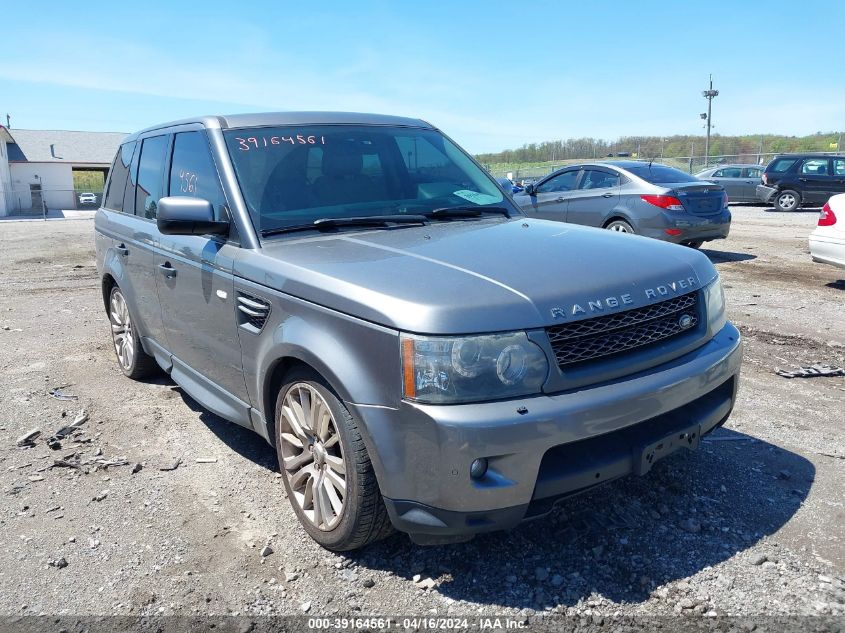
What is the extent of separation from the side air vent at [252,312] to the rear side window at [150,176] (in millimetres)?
1612

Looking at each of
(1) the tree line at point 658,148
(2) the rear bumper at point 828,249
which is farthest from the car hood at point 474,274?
(1) the tree line at point 658,148

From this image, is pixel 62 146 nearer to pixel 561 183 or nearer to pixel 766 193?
pixel 766 193

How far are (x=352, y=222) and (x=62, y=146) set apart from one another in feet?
198

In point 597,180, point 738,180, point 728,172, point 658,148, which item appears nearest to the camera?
point 597,180

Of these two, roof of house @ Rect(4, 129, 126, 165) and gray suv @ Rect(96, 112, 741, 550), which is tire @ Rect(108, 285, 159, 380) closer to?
gray suv @ Rect(96, 112, 741, 550)

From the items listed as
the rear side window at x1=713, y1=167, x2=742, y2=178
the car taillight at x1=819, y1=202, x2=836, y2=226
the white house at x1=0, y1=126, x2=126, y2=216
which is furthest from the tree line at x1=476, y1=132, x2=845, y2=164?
the car taillight at x1=819, y1=202, x2=836, y2=226

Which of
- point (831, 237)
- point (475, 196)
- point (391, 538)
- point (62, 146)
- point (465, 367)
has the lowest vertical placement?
point (391, 538)

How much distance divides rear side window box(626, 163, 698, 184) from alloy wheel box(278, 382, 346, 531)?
8505mm

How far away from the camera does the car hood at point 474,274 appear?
2408 millimetres

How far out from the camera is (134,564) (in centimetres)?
295

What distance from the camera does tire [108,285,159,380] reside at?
5164 mm

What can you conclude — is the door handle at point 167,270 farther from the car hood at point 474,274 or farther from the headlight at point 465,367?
the headlight at point 465,367

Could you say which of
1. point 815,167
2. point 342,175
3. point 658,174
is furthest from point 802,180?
point 342,175

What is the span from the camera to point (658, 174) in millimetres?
10383
